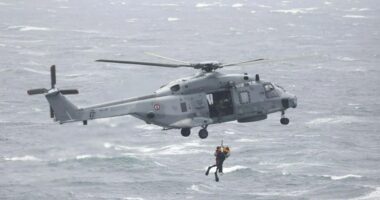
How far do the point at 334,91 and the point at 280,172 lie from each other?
50603mm

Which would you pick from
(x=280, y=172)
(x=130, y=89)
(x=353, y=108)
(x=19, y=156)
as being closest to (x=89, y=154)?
(x=19, y=156)

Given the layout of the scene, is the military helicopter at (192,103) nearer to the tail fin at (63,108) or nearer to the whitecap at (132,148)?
the tail fin at (63,108)

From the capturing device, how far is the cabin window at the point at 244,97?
50.2 meters

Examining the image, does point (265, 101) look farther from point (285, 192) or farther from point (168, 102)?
point (285, 192)

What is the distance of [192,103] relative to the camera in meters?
49.0

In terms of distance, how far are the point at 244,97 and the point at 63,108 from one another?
11714 millimetres

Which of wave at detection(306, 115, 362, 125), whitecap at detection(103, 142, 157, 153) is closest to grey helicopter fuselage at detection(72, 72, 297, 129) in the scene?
whitecap at detection(103, 142, 157, 153)

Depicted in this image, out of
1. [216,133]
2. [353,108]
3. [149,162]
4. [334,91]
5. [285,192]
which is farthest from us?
[334,91]

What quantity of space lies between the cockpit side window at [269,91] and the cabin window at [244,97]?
1.62m

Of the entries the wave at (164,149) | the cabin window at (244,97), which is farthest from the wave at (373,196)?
the cabin window at (244,97)

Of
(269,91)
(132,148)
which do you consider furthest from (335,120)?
(269,91)

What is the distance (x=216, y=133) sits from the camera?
152625 mm

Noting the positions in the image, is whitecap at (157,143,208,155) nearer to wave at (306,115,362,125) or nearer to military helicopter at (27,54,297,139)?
wave at (306,115,362,125)

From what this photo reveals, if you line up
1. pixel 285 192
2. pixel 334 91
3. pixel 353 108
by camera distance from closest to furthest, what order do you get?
pixel 285 192, pixel 353 108, pixel 334 91
